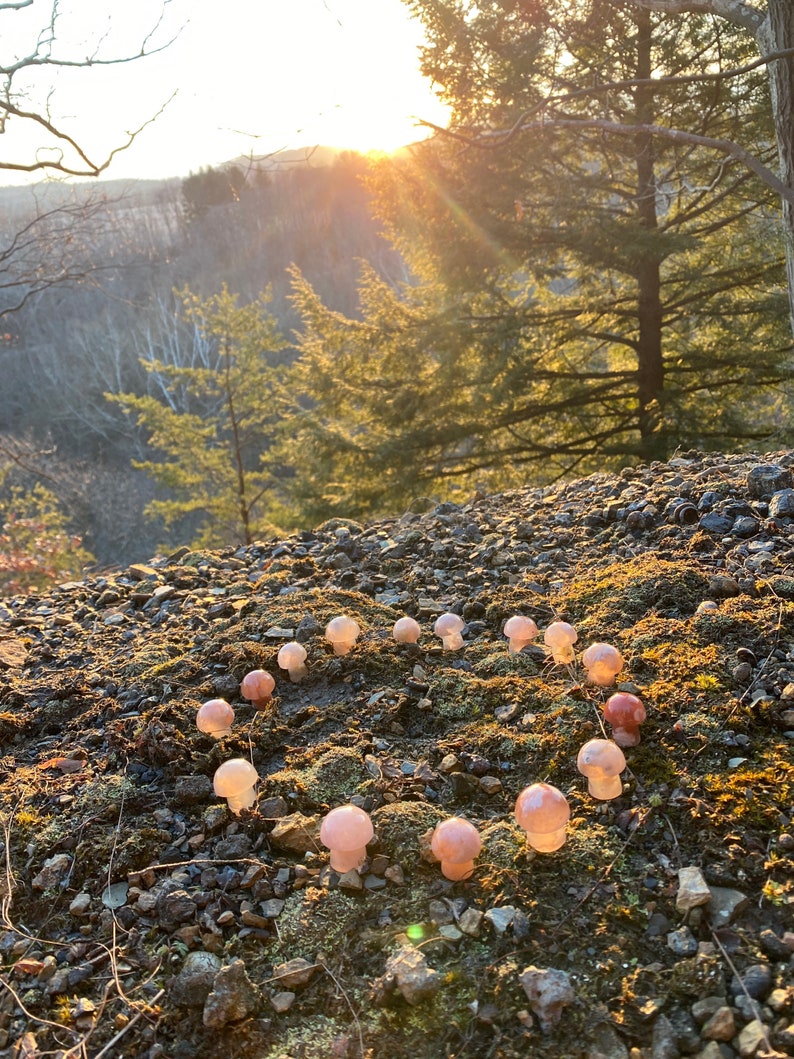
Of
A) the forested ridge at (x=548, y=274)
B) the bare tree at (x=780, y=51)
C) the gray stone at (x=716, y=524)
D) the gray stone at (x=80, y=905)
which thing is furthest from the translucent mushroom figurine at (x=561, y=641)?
the forested ridge at (x=548, y=274)

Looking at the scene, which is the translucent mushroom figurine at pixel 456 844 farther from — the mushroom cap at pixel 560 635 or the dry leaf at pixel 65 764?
the dry leaf at pixel 65 764

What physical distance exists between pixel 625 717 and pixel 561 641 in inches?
16.3

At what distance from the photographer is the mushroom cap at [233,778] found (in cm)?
174

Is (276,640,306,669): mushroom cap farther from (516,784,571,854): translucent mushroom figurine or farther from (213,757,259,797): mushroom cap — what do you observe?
(516,784,571,854): translucent mushroom figurine

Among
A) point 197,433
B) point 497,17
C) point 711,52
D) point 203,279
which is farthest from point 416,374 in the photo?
point 203,279

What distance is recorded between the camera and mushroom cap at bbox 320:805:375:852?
5.07ft

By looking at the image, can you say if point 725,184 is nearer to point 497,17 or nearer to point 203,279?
point 497,17

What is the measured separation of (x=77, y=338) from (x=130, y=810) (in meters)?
37.7

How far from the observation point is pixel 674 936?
54.0 inches

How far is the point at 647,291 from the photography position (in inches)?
335

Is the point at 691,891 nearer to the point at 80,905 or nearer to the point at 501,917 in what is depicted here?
the point at 501,917

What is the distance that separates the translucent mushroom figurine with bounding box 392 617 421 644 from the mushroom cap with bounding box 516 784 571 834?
1.05 m

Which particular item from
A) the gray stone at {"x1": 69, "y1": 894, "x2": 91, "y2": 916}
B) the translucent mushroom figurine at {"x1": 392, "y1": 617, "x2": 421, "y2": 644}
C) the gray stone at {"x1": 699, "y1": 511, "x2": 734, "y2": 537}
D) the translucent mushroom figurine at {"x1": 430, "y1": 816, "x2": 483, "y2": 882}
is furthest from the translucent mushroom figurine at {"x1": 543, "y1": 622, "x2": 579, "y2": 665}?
the gray stone at {"x1": 69, "y1": 894, "x2": 91, "y2": 916}

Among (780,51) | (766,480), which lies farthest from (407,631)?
(780,51)
